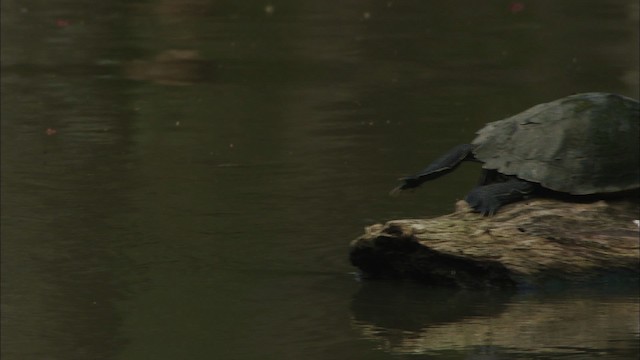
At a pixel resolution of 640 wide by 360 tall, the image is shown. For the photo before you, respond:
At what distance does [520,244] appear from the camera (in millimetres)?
7594

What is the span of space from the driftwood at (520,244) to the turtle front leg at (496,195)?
49mm

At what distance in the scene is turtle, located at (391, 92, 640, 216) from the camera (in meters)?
7.84

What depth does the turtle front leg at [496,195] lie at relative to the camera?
7.84 metres

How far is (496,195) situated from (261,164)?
9.09 ft

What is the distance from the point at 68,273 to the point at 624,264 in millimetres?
3009

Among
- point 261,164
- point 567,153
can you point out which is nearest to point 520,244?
point 567,153

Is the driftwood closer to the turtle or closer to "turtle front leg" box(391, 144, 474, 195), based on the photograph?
the turtle

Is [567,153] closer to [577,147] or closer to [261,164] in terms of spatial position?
[577,147]

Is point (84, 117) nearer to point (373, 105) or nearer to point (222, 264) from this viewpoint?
point (373, 105)

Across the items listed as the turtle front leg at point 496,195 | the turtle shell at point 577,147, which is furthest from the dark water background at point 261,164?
the turtle shell at point 577,147

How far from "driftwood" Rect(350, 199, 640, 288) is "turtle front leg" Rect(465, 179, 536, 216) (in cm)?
5

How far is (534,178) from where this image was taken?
7883 mm

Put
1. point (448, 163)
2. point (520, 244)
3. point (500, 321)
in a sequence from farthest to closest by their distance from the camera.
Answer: point (448, 163) < point (520, 244) < point (500, 321)

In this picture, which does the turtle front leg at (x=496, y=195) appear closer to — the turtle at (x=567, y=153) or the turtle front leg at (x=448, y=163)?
the turtle at (x=567, y=153)
